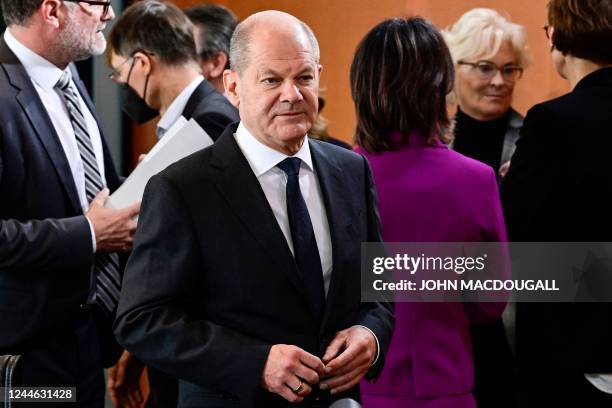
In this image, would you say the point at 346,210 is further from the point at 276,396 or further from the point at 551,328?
the point at 551,328

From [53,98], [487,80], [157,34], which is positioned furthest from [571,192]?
[157,34]

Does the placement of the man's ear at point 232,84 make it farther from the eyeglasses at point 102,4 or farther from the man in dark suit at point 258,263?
the eyeglasses at point 102,4

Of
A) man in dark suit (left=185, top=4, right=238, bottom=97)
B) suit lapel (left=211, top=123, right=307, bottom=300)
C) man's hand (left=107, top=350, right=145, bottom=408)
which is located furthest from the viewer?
man in dark suit (left=185, top=4, right=238, bottom=97)

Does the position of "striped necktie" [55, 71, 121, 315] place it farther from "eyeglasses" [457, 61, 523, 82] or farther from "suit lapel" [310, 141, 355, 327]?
"eyeglasses" [457, 61, 523, 82]

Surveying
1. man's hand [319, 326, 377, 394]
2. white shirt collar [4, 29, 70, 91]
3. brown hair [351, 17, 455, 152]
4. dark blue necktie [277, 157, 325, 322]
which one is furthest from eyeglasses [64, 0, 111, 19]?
man's hand [319, 326, 377, 394]

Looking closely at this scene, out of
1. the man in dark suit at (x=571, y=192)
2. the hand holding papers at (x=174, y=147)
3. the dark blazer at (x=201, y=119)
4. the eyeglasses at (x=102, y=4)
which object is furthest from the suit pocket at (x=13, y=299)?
the man in dark suit at (x=571, y=192)

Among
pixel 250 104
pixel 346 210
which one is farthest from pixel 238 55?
pixel 346 210

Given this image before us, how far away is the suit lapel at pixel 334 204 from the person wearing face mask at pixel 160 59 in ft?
3.66

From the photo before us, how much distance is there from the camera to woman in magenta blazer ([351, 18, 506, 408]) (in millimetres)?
2230

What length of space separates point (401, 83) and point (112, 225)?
0.85 meters

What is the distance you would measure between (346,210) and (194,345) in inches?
17.4

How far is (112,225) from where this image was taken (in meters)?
2.41

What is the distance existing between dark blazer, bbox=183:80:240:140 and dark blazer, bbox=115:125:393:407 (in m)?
0.91

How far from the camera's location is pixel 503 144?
317 cm
